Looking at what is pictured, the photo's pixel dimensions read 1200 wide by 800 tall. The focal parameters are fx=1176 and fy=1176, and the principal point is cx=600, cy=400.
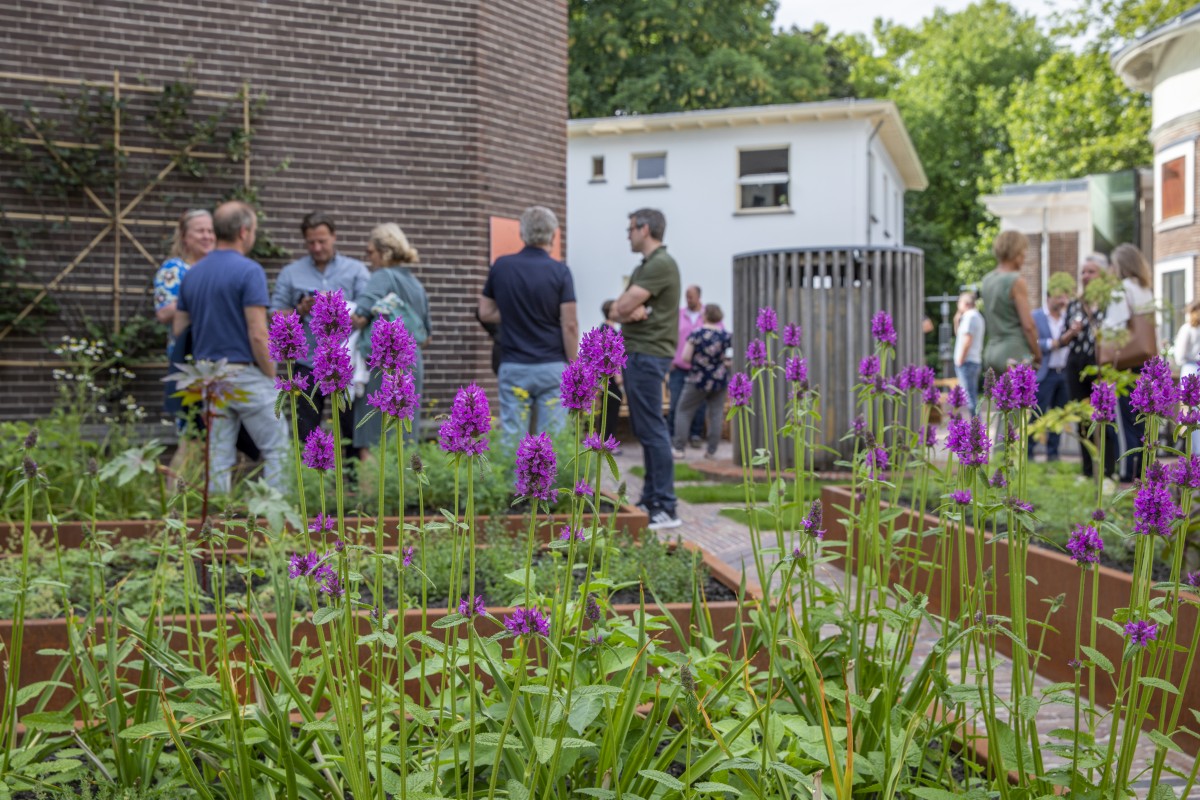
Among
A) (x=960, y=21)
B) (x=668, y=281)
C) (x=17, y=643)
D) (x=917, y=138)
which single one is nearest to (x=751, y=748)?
(x=17, y=643)

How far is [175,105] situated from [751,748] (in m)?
10.2

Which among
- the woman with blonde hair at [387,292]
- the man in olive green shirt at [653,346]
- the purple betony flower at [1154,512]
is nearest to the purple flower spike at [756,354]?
the purple betony flower at [1154,512]

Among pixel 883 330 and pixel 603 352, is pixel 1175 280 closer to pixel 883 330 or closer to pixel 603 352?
pixel 883 330

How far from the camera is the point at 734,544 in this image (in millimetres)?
7219

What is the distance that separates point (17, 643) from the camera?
2.35m

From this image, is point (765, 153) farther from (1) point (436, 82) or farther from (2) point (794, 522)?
(2) point (794, 522)

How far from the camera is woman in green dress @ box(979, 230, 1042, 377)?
8.91 meters

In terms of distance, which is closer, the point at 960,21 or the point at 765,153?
the point at 765,153

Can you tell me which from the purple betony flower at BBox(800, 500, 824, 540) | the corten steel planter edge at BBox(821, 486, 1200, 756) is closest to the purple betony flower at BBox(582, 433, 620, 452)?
the purple betony flower at BBox(800, 500, 824, 540)

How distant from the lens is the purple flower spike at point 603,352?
177 centimetres

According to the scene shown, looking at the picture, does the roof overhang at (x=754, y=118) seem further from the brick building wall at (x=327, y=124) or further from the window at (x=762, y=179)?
the brick building wall at (x=327, y=124)

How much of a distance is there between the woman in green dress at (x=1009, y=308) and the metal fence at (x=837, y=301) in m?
1.31

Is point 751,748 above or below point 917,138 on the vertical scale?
below

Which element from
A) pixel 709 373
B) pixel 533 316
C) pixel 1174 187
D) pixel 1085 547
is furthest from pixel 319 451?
pixel 1174 187
